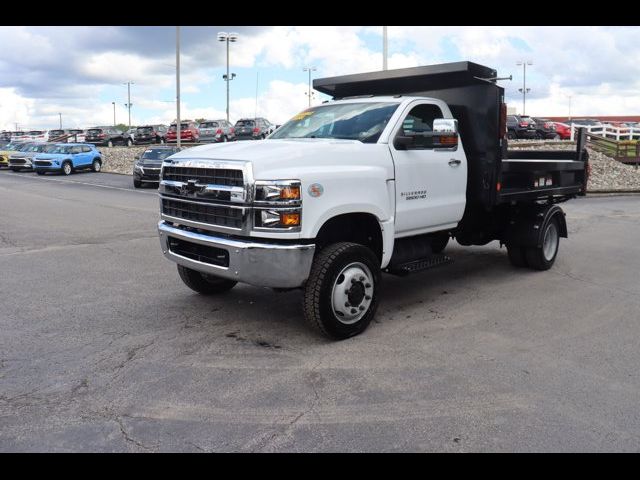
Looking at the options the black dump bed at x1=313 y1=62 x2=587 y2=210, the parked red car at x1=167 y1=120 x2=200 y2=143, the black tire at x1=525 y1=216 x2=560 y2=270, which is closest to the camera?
the black dump bed at x1=313 y1=62 x2=587 y2=210

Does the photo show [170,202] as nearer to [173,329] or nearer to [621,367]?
[173,329]

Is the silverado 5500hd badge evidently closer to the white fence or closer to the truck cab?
the truck cab

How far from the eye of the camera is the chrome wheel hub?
5.34m

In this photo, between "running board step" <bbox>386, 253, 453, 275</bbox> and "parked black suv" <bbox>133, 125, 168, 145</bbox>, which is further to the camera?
"parked black suv" <bbox>133, 125, 168, 145</bbox>

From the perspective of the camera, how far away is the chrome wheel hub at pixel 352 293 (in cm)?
534

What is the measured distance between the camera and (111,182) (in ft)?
91.7

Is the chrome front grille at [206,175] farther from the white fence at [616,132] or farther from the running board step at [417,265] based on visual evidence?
the white fence at [616,132]

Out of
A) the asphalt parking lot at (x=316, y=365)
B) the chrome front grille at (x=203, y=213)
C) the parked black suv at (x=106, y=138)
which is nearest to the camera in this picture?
the asphalt parking lot at (x=316, y=365)

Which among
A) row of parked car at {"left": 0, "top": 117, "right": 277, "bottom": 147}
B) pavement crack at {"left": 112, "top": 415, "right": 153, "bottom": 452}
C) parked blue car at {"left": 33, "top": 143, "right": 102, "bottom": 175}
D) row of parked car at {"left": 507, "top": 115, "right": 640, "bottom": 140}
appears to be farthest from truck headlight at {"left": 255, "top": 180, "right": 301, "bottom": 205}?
row of parked car at {"left": 0, "top": 117, "right": 277, "bottom": 147}

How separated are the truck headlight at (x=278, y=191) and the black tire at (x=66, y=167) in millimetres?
30542

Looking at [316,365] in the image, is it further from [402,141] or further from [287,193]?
[402,141]

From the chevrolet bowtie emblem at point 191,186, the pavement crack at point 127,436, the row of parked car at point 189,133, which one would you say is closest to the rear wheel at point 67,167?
the row of parked car at point 189,133

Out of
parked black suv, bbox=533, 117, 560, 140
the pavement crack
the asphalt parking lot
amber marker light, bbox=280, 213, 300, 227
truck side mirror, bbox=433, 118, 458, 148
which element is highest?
parked black suv, bbox=533, 117, 560, 140

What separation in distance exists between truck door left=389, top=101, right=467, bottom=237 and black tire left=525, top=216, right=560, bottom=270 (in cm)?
196
